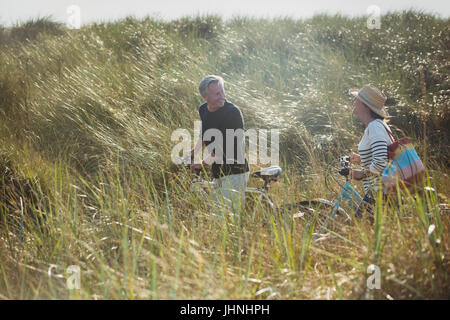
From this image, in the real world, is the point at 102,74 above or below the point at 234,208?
above

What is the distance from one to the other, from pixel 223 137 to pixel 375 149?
152cm

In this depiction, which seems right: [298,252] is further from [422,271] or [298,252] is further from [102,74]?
[102,74]

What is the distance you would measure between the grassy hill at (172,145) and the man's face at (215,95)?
937 mm

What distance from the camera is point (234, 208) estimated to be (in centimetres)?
369

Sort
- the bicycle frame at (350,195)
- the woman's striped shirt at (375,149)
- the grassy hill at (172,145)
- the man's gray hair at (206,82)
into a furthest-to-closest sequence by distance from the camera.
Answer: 1. the man's gray hair at (206,82)
2. the bicycle frame at (350,195)
3. the woman's striped shirt at (375,149)
4. the grassy hill at (172,145)

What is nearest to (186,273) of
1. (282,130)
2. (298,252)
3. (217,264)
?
(217,264)

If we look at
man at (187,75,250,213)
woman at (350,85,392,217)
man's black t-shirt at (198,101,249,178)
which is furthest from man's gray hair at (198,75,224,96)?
woman at (350,85,392,217)

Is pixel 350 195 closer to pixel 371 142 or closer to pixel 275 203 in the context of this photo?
pixel 371 142

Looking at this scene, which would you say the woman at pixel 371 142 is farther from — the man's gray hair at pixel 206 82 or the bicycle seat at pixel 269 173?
the man's gray hair at pixel 206 82

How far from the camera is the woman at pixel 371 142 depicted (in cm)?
345

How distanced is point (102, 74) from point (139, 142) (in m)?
3.01

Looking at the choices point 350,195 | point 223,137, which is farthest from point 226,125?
point 350,195

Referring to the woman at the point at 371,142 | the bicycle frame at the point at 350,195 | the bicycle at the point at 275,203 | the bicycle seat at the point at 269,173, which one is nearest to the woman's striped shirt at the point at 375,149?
the woman at the point at 371,142

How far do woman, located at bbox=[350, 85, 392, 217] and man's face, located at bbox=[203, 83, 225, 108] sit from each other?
131 centimetres
